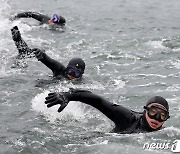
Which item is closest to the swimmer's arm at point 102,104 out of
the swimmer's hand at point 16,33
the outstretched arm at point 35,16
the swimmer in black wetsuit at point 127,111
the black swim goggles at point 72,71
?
the swimmer in black wetsuit at point 127,111

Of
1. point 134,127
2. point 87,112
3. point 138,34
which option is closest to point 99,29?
point 138,34

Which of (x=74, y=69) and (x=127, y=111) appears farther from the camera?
(x=74, y=69)

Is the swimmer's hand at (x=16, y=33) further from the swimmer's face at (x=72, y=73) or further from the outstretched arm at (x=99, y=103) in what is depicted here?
the outstretched arm at (x=99, y=103)

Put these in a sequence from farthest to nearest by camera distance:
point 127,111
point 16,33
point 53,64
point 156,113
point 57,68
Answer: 1. point 16,33
2. point 57,68
3. point 53,64
4. point 127,111
5. point 156,113

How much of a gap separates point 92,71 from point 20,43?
2.49 m

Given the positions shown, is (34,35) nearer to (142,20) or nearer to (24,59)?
(24,59)

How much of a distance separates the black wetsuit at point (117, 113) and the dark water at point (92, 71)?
0.18 metres

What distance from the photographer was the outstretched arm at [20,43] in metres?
10.9

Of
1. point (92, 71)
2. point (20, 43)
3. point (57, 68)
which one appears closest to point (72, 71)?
point (57, 68)

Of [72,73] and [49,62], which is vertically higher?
[49,62]

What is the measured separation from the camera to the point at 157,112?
6828mm

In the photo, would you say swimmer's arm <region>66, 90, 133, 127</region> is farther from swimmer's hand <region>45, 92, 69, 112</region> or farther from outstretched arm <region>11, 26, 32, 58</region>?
outstretched arm <region>11, 26, 32, 58</region>

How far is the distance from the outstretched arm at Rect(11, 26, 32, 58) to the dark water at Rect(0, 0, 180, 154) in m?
0.45

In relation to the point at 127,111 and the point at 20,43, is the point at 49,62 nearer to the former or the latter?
the point at 20,43
